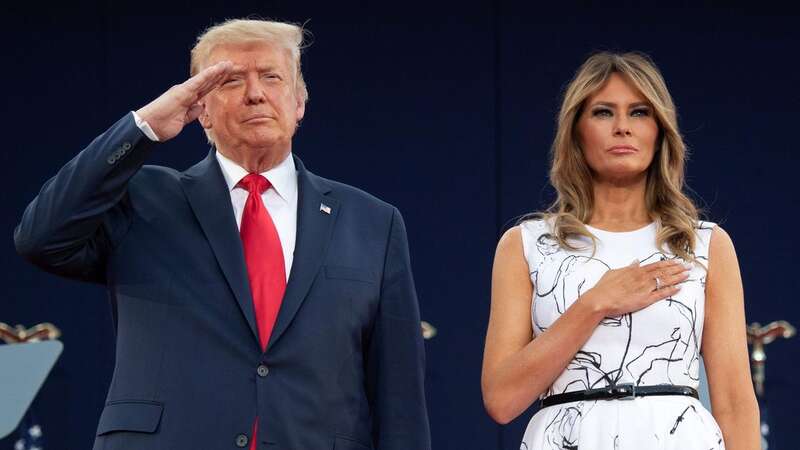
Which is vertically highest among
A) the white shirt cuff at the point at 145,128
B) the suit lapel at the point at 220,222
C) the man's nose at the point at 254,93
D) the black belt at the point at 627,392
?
the man's nose at the point at 254,93

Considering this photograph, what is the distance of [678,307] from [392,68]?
2.71 metres

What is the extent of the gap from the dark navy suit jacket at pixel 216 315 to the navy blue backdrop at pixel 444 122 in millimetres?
2467

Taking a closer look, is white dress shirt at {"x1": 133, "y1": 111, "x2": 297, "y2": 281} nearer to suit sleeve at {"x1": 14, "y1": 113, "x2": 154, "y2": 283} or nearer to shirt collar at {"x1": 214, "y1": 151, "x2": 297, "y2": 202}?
shirt collar at {"x1": 214, "y1": 151, "x2": 297, "y2": 202}

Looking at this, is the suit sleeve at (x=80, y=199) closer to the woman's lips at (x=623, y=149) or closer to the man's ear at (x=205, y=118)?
the man's ear at (x=205, y=118)

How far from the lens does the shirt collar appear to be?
2.97 meters

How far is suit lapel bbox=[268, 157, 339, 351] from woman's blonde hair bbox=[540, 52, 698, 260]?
0.49 meters

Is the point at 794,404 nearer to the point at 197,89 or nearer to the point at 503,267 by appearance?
the point at 503,267

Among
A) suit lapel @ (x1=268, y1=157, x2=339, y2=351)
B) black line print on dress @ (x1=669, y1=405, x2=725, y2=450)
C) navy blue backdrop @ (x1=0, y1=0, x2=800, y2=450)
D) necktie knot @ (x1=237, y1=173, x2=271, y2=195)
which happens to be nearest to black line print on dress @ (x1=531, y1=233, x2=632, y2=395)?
black line print on dress @ (x1=669, y1=405, x2=725, y2=450)

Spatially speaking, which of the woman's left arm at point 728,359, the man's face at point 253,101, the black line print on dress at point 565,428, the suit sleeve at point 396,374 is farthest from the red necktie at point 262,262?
the woman's left arm at point 728,359

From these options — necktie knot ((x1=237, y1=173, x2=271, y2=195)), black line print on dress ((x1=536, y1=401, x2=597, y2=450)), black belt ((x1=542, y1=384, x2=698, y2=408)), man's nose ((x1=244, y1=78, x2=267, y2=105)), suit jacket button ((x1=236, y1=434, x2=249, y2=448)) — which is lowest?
suit jacket button ((x1=236, y1=434, x2=249, y2=448))

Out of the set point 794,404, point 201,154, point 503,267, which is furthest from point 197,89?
point 794,404

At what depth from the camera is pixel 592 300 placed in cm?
290

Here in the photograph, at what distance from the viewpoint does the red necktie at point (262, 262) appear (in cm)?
281

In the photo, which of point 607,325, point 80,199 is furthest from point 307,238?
point 607,325
